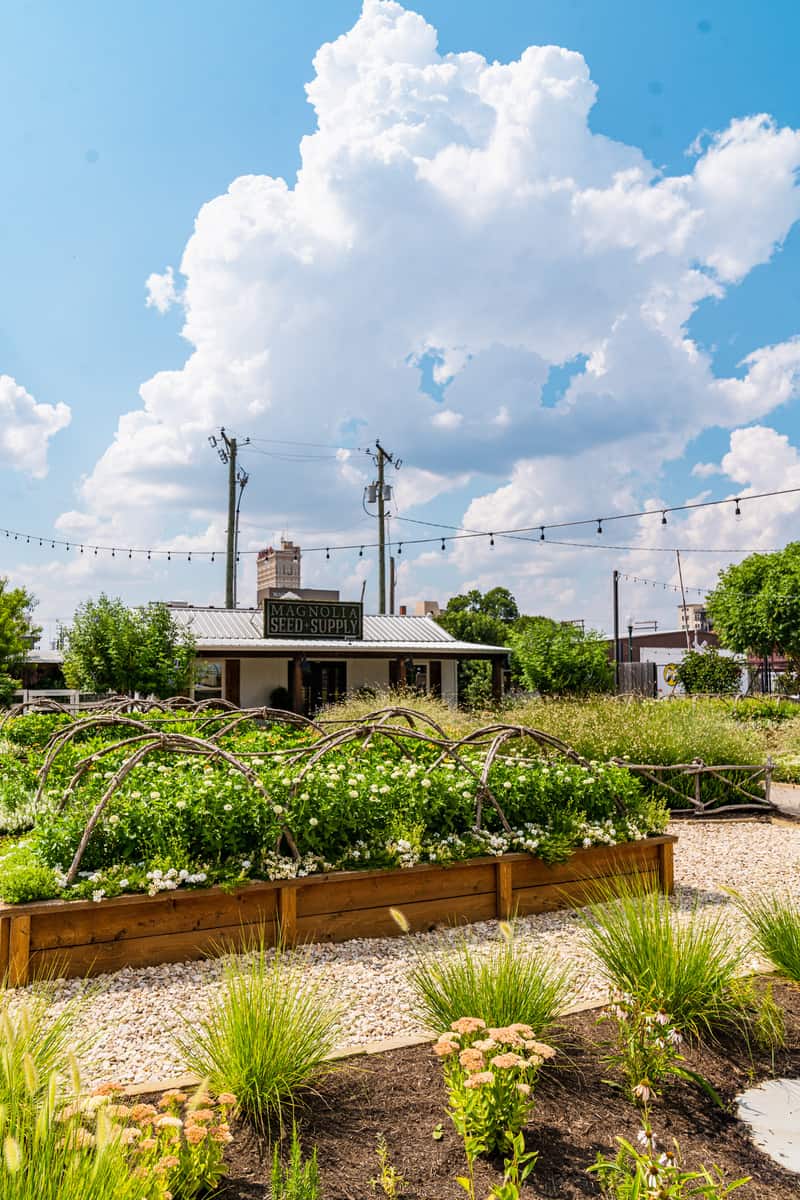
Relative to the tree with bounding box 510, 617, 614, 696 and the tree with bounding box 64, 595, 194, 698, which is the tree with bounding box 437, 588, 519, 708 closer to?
the tree with bounding box 510, 617, 614, 696

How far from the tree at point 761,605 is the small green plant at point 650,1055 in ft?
93.4

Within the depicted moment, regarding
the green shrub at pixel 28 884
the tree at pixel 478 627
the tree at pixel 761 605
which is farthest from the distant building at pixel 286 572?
the green shrub at pixel 28 884

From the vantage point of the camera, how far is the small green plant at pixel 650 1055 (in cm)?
271

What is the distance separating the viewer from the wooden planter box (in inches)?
154

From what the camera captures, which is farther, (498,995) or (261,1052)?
(498,995)

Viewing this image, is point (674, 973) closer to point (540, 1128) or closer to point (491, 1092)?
point (540, 1128)

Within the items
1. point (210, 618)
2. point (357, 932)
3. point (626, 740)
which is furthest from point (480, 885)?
point (210, 618)

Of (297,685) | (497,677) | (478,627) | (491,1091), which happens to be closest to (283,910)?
(491,1091)

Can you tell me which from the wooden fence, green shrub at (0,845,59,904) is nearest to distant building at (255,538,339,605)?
the wooden fence

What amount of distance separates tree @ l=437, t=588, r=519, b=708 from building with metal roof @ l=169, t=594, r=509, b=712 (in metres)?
1.43

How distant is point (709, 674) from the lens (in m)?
26.8

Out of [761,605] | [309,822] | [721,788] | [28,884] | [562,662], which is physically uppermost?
[761,605]

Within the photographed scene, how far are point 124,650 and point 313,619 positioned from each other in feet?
21.1

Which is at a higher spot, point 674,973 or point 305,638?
point 305,638
